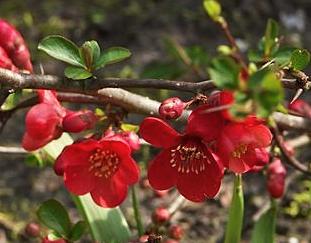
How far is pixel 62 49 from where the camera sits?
4.63 feet

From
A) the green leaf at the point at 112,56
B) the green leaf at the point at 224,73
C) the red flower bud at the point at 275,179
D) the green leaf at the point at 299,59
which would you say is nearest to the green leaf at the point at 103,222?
the red flower bud at the point at 275,179

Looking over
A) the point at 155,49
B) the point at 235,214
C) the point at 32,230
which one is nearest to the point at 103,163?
the point at 235,214

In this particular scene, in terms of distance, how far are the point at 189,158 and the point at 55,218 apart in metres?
0.40

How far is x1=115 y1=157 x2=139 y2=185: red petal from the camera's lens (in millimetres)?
1494

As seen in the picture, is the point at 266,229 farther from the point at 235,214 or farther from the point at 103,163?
the point at 103,163

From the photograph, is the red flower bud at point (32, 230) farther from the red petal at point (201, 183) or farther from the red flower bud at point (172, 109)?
the red flower bud at point (172, 109)

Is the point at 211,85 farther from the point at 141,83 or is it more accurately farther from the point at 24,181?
the point at 24,181

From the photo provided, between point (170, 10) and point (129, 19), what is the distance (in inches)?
8.7

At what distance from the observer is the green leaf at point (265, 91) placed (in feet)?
3.13

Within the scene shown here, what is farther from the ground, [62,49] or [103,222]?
[62,49]

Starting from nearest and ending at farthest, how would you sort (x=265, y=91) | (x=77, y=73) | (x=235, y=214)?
(x=265, y=91) < (x=77, y=73) < (x=235, y=214)

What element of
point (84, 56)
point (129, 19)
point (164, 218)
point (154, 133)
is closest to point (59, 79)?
point (84, 56)

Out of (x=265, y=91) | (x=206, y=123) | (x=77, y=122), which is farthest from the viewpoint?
(x=77, y=122)

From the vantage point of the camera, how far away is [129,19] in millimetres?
3254
